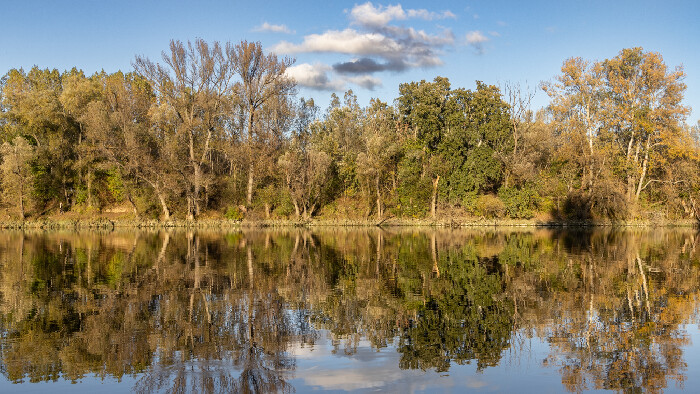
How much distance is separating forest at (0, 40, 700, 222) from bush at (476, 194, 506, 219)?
0.36 feet

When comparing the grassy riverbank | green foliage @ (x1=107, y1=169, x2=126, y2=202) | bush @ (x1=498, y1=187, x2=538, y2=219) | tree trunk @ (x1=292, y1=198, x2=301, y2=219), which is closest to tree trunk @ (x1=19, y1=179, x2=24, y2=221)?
the grassy riverbank

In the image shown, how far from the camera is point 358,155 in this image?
50875mm

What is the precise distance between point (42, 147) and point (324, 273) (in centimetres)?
4452

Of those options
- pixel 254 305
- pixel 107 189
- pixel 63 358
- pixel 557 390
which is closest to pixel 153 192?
pixel 107 189

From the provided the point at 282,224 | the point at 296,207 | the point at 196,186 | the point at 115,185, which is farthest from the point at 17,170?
the point at 296,207

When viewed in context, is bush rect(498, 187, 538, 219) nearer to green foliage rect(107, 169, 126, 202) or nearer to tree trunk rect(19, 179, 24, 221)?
green foliage rect(107, 169, 126, 202)

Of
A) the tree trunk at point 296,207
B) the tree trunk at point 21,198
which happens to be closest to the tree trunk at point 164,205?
the tree trunk at point 296,207

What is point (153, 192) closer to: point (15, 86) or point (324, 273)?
point (15, 86)

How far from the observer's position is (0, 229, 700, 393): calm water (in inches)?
342

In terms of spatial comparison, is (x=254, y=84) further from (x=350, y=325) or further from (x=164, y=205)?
(x=350, y=325)

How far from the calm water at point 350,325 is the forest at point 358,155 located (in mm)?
28409

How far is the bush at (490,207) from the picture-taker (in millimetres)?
50312

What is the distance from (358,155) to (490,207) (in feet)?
41.8

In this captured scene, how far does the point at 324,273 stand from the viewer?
20.0 meters
